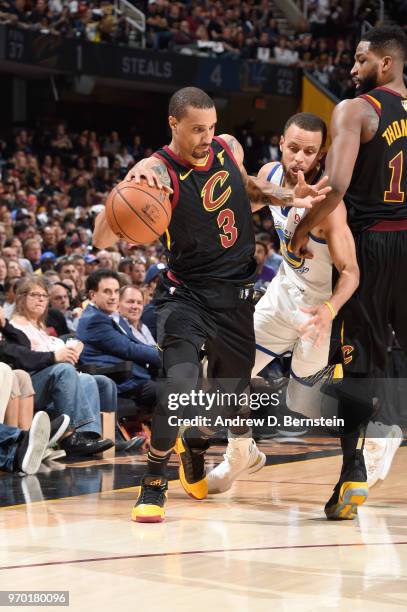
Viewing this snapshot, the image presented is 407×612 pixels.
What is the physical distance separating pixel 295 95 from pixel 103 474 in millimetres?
18609

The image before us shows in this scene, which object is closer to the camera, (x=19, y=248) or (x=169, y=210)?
(x=169, y=210)

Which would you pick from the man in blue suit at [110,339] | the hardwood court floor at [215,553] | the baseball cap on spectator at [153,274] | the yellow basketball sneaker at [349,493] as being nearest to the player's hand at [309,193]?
the yellow basketball sneaker at [349,493]

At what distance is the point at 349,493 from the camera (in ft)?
Answer: 15.4

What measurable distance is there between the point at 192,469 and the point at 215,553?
1307 mm

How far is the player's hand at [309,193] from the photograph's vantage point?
4.42 meters

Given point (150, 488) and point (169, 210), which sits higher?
point (169, 210)

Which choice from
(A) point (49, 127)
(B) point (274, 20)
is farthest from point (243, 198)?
(B) point (274, 20)

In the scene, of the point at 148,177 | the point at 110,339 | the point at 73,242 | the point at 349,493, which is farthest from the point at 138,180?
the point at 73,242

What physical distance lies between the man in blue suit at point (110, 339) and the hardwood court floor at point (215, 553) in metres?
2.29

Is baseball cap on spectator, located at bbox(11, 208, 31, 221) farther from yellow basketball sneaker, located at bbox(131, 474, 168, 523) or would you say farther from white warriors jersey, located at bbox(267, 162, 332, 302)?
yellow basketball sneaker, located at bbox(131, 474, 168, 523)

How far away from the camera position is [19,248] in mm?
11602

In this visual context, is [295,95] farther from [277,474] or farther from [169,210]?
[169,210]

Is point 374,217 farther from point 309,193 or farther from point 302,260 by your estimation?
point 302,260

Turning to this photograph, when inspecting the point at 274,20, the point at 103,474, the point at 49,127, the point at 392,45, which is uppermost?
the point at 274,20
